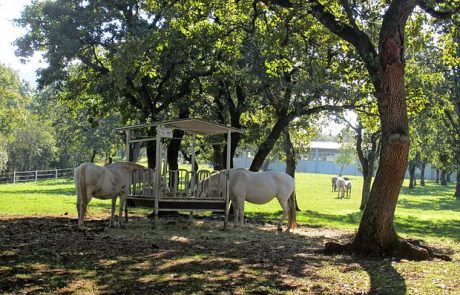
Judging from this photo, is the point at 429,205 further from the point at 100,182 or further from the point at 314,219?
the point at 100,182

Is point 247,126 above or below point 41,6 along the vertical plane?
below

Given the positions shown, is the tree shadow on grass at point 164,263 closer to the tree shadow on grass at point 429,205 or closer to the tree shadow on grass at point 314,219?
the tree shadow on grass at point 314,219

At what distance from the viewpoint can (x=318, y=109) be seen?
21.4 metres

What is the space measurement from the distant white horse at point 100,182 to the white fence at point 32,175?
136 feet

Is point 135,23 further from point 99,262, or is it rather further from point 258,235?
point 99,262

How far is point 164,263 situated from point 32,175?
5405 cm

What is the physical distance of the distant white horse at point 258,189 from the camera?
1641cm

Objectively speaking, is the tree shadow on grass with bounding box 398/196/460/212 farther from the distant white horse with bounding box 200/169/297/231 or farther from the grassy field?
the grassy field

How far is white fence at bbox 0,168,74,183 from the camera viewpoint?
55109mm

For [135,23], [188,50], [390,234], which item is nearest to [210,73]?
[188,50]

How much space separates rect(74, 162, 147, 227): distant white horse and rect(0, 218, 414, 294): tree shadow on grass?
855 millimetres

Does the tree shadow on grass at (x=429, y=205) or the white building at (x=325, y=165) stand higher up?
the white building at (x=325, y=165)

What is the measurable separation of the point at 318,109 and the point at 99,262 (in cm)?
1409

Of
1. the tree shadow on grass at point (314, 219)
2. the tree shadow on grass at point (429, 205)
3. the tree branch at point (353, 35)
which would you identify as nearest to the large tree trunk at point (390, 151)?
the tree branch at point (353, 35)
